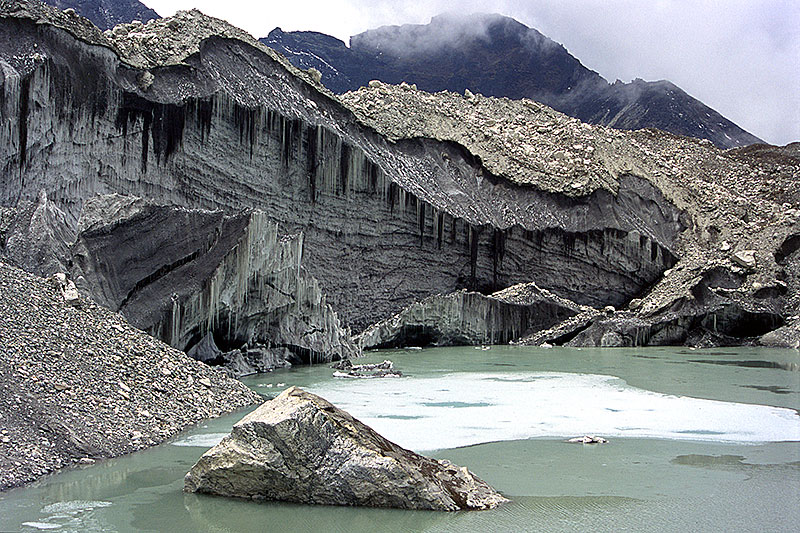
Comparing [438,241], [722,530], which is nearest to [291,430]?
[722,530]

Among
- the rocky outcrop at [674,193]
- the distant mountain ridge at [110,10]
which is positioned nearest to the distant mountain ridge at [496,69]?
the distant mountain ridge at [110,10]

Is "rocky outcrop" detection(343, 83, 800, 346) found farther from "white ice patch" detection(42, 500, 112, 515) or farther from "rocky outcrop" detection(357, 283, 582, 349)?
"white ice patch" detection(42, 500, 112, 515)

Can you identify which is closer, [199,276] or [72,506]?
[72,506]

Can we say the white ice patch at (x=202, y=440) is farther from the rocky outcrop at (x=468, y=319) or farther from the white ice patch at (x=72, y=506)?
the rocky outcrop at (x=468, y=319)

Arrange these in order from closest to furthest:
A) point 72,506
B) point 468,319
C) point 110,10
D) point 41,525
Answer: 1. point 41,525
2. point 72,506
3. point 468,319
4. point 110,10

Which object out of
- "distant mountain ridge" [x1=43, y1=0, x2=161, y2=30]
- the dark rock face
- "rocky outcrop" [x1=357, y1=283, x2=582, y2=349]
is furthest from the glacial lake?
"distant mountain ridge" [x1=43, y1=0, x2=161, y2=30]

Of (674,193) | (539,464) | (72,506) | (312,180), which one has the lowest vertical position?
(72,506)

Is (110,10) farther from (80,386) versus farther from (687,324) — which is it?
(80,386)

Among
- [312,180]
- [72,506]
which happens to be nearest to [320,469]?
[72,506]
